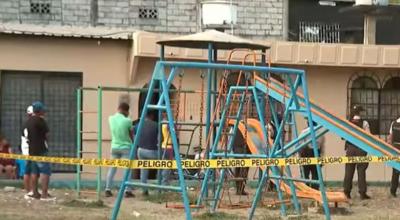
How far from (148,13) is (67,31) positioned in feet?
6.80

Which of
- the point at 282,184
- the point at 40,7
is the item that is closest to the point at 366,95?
the point at 282,184

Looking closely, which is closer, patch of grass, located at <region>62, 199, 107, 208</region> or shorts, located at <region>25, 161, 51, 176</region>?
patch of grass, located at <region>62, 199, 107, 208</region>

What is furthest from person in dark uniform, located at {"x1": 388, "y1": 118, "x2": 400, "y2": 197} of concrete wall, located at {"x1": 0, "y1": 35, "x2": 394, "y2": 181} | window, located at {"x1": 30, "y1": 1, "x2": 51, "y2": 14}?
window, located at {"x1": 30, "y1": 1, "x2": 51, "y2": 14}

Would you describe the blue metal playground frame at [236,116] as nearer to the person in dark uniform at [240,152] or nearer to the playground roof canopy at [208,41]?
the playground roof canopy at [208,41]

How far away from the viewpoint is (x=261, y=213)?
12531 millimetres

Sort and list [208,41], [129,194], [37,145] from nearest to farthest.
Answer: [208,41], [37,145], [129,194]

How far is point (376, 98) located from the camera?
20.6m

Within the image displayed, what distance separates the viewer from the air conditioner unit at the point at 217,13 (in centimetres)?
1712

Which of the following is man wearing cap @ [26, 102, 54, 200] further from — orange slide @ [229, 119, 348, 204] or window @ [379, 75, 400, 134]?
window @ [379, 75, 400, 134]

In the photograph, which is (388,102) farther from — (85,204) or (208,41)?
(85,204)

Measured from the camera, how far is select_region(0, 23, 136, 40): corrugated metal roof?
58.7ft

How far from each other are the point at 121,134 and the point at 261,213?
3465 mm

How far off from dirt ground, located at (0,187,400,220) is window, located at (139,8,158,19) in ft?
18.1

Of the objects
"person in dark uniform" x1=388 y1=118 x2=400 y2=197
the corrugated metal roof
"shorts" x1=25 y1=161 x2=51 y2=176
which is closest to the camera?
"shorts" x1=25 y1=161 x2=51 y2=176
